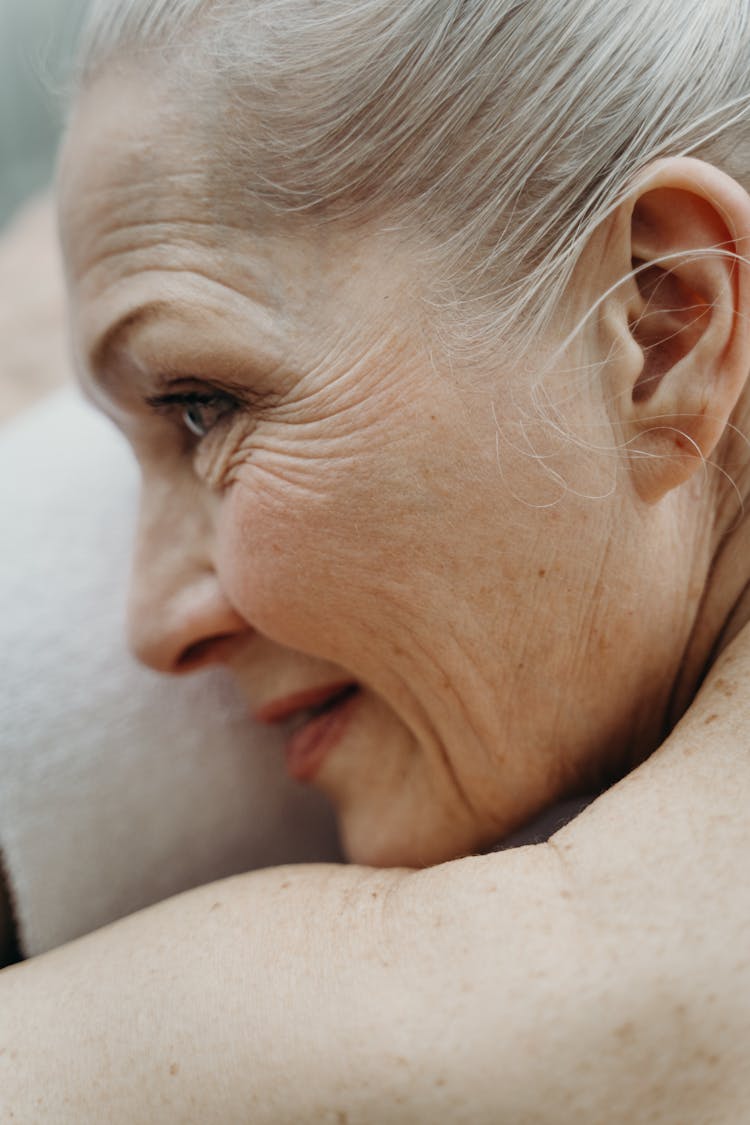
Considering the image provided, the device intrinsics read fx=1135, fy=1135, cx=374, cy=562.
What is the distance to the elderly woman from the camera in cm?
68

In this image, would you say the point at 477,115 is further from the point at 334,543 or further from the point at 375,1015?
the point at 375,1015

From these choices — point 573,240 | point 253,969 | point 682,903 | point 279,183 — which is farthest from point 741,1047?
point 279,183

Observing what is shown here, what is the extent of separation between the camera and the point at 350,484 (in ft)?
2.63

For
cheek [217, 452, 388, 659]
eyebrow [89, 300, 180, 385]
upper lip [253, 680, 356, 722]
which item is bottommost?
upper lip [253, 680, 356, 722]

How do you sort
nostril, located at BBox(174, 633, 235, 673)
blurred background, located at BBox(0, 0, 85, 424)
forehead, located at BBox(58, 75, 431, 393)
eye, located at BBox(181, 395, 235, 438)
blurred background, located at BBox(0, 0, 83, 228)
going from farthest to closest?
blurred background, located at BBox(0, 0, 83, 228)
blurred background, located at BBox(0, 0, 85, 424)
nostril, located at BBox(174, 633, 235, 673)
eye, located at BBox(181, 395, 235, 438)
forehead, located at BBox(58, 75, 431, 393)

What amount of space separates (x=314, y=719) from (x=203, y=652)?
130mm

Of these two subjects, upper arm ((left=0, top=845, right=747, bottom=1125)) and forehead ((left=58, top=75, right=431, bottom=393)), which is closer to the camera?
upper arm ((left=0, top=845, right=747, bottom=1125))

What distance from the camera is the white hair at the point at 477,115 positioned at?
748mm

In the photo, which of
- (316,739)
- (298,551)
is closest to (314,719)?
(316,739)

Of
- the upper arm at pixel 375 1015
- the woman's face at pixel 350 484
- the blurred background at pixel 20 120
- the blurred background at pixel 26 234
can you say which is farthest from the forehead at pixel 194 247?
the blurred background at pixel 20 120

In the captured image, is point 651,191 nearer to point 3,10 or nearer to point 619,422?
point 619,422

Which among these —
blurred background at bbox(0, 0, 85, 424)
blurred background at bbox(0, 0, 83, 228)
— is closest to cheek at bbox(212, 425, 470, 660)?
blurred background at bbox(0, 0, 85, 424)

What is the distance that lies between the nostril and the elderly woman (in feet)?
0.34

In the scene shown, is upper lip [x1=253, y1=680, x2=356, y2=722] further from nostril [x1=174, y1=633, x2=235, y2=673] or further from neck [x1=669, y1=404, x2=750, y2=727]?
neck [x1=669, y1=404, x2=750, y2=727]
